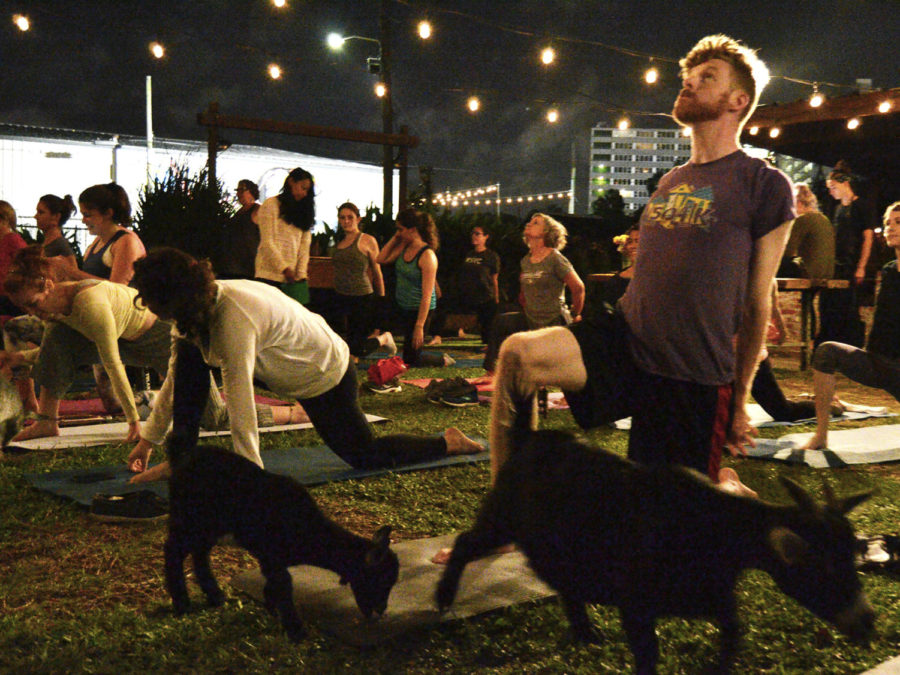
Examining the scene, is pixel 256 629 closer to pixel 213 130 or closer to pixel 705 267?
pixel 705 267

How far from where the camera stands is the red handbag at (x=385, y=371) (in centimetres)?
819

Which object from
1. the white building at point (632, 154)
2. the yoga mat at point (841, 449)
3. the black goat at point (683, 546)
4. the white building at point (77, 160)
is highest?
the white building at point (632, 154)

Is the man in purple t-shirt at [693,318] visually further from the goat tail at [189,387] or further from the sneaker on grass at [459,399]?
the sneaker on grass at [459,399]

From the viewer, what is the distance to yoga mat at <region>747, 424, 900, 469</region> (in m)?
5.23

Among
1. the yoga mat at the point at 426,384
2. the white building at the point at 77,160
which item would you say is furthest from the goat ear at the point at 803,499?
the white building at the point at 77,160

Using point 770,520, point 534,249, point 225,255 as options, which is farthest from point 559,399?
point 770,520

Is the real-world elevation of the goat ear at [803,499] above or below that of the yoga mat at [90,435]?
above

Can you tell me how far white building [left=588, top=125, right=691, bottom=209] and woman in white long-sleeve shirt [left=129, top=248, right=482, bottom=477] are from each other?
554 feet

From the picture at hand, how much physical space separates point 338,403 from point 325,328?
0.40 meters

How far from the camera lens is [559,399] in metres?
7.79

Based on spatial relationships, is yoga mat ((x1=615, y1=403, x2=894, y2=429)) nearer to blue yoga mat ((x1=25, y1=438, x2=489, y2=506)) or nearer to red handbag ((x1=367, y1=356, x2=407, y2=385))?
blue yoga mat ((x1=25, y1=438, x2=489, y2=506))

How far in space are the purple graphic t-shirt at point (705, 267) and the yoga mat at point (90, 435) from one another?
12.6 feet

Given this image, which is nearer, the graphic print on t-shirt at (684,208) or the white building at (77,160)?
the graphic print on t-shirt at (684,208)

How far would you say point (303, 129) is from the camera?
13.2m
